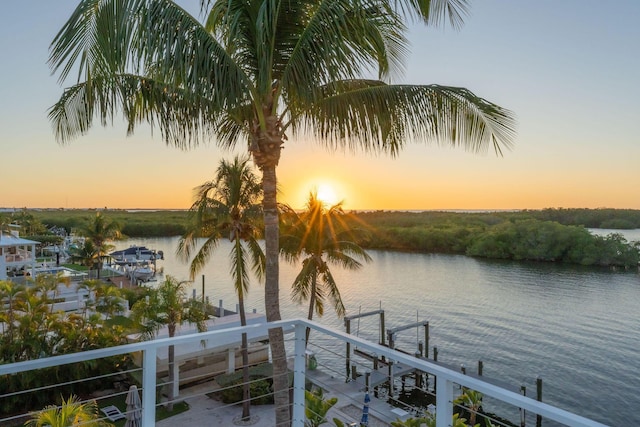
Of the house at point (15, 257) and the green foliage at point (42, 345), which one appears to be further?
the house at point (15, 257)

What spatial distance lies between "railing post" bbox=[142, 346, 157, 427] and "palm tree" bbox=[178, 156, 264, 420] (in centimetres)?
959

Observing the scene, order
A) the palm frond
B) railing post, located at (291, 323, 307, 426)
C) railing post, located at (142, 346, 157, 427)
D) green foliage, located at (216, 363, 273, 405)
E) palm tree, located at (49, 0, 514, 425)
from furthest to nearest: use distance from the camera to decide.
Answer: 1. green foliage, located at (216, 363, 273, 405)
2. the palm frond
3. palm tree, located at (49, 0, 514, 425)
4. railing post, located at (291, 323, 307, 426)
5. railing post, located at (142, 346, 157, 427)

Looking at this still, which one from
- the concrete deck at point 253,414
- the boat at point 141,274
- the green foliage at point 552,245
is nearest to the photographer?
the concrete deck at point 253,414

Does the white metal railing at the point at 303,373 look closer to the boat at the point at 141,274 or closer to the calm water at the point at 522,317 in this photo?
the calm water at the point at 522,317

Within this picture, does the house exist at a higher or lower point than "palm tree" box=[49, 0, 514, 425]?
lower

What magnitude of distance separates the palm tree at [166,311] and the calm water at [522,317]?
9715 mm

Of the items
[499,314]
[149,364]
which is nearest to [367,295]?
[499,314]

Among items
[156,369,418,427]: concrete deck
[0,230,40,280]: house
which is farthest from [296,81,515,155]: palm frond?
[0,230,40,280]: house

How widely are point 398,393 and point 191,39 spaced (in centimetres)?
1529

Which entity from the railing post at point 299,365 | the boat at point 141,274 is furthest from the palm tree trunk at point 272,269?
the boat at point 141,274

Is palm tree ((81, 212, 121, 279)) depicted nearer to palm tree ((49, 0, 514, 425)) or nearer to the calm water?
the calm water

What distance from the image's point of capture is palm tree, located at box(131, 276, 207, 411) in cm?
1102

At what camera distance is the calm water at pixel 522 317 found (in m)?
15.8

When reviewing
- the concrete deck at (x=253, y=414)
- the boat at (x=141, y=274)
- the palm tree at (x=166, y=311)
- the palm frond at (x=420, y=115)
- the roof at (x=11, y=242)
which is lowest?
the concrete deck at (x=253, y=414)
